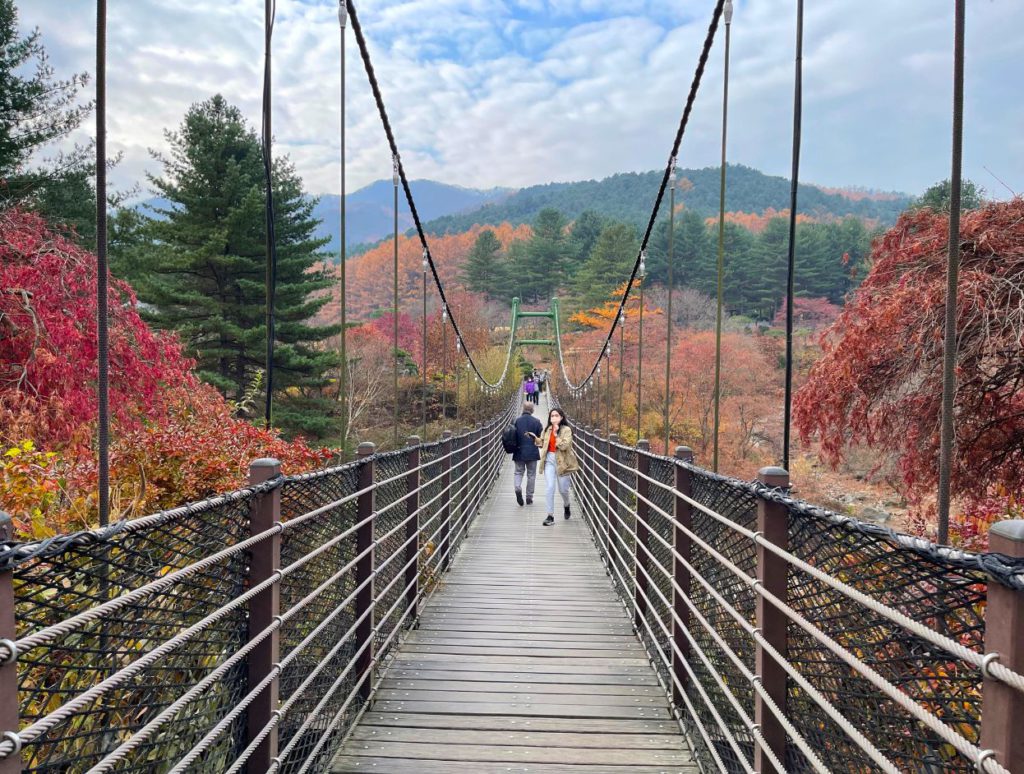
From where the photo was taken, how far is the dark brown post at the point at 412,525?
3.47 m

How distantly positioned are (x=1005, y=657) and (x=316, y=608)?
181 cm

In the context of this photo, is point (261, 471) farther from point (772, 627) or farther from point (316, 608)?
point (772, 627)

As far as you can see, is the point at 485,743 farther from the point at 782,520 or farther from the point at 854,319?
the point at 854,319

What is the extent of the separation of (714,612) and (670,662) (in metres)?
0.65

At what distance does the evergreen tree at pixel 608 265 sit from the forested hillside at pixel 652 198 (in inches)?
346

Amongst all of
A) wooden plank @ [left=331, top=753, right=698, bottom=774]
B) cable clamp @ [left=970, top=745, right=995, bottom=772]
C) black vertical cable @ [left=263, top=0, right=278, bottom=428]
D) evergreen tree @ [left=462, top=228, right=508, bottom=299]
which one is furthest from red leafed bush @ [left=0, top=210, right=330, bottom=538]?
evergreen tree @ [left=462, top=228, right=508, bottom=299]

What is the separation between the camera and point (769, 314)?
1084 inches

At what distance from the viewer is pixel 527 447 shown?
750cm

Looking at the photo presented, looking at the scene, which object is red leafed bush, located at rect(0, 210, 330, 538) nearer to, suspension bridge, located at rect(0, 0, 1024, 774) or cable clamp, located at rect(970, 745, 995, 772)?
suspension bridge, located at rect(0, 0, 1024, 774)

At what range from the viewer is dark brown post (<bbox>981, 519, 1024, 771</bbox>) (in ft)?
2.58

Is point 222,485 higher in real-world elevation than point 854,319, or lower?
lower

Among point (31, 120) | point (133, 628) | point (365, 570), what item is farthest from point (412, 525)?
point (31, 120)

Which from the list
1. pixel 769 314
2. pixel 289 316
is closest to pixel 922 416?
pixel 289 316

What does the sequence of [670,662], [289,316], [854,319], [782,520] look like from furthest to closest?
[289,316] < [854,319] < [670,662] < [782,520]
